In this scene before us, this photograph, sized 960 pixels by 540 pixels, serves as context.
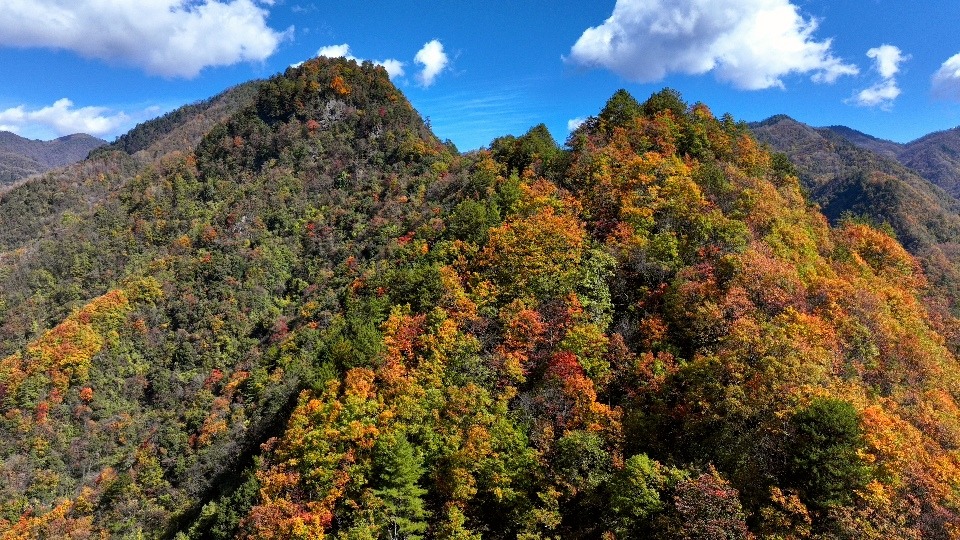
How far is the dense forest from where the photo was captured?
32.9m

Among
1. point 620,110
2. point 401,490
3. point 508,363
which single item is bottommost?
point 401,490

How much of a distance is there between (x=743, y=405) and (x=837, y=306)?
720 inches

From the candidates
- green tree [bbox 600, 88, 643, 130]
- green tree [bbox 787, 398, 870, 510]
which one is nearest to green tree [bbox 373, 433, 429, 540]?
green tree [bbox 787, 398, 870, 510]

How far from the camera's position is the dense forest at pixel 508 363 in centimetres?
3294

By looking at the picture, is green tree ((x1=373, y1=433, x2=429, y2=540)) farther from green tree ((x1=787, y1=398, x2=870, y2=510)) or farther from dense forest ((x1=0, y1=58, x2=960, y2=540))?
green tree ((x1=787, y1=398, x2=870, y2=510))

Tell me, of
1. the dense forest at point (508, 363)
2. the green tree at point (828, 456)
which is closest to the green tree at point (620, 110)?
the dense forest at point (508, 363)

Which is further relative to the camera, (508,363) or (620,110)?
(620,110)

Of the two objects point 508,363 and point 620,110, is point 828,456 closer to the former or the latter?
A: point 508,363

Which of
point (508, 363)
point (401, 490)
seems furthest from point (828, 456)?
point (401, 490)

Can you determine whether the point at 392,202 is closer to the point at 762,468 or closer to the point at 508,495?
the point at 508,495

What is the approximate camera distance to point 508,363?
4750cm

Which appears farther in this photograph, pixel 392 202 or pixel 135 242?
pixel 135 242

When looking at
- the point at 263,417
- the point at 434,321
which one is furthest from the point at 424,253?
the point at 263,417

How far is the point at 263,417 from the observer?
6612 cm
